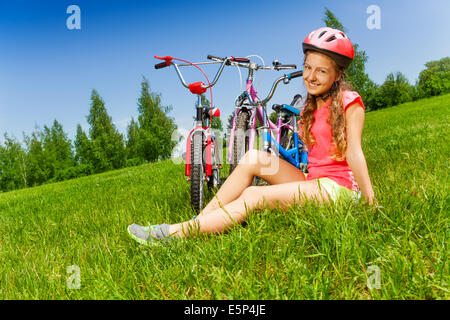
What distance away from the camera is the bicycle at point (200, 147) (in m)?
3.26

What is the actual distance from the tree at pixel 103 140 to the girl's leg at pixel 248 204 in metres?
52.3

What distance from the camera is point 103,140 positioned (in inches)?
2069

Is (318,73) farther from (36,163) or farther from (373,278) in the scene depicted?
(36,163)

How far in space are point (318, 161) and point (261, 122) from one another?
1559 millimetres

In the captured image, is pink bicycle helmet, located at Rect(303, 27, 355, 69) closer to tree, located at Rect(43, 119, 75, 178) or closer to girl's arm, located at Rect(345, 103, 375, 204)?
girl's arm, located at Rect(345, 103, 375, 204)

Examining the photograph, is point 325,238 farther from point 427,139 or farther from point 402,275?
point 427,139

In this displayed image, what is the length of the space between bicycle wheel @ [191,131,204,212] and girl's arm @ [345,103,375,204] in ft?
4.74

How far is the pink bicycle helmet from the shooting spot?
8.35ft

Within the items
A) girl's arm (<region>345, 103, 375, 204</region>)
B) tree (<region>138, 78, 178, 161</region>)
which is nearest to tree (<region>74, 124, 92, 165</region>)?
tree (<region>138, 78, 178, 161</region>)

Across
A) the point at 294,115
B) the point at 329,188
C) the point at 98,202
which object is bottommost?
the point at 98,202

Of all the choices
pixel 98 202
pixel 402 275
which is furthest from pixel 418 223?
pixel 98 202

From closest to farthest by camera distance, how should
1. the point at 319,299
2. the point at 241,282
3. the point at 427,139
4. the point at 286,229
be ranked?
the point at 319,299 → the point at 241,282 → the point at 286,229 → the point at 427,139

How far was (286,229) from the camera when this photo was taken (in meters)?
2.28

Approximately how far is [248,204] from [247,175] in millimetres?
354
